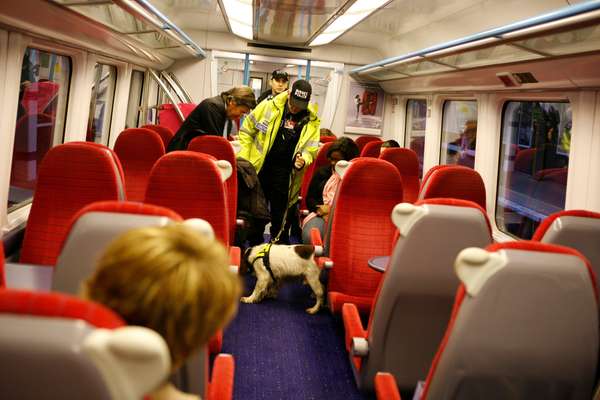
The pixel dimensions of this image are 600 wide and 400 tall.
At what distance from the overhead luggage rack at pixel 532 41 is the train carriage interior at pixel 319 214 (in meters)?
0.02

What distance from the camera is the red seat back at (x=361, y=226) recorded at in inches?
165

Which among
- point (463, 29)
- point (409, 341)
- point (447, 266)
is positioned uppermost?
point (463, 29)

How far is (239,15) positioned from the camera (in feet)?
27.6

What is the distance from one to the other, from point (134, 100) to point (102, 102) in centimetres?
206

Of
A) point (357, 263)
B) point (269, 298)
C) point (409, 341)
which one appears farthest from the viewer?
point (269, 298)

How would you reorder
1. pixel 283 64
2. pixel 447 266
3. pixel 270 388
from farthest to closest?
pixel 283 64
pixel 270 388
pixel 447 266

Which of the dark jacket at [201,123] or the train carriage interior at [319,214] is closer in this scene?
the train carriage interior at [319,214]

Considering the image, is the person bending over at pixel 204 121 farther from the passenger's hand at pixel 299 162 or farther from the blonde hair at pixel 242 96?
the passenger's hand at pixel 299 162

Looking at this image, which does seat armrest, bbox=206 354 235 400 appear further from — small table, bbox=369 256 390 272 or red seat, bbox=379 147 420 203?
red seat, bbox=379 147 420 203

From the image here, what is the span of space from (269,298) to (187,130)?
5.88ft

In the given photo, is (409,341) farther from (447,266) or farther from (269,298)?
(269,298)

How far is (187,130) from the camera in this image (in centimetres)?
588

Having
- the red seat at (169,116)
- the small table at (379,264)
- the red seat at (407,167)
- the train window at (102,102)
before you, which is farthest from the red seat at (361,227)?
the red seat at (169,116)

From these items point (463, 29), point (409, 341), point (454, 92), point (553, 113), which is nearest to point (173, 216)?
point (409, 341)
